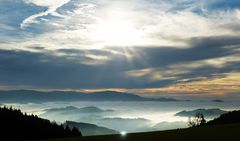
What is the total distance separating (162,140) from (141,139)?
248cm

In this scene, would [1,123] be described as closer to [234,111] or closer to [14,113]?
[14,113]

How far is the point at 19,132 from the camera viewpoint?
13425cm

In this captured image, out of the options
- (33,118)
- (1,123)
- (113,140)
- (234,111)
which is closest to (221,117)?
(234,111)

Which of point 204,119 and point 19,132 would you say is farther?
point 204,119

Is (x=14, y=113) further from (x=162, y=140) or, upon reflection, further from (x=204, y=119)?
Answer: (x=162, y=140)

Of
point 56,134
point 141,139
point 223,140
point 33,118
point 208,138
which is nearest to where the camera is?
point 223,140

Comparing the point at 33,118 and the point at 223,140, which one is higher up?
the point at 33,118

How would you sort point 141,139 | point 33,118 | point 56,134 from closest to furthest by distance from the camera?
point 141,139
point 56,134
point 33,118

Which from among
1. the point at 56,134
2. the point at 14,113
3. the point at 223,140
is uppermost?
the point at 14,113

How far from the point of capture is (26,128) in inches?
5394

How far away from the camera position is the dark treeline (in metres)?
132

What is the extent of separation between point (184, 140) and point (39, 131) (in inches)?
4416

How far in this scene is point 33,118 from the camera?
14200 cm

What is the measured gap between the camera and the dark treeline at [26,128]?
433ft
